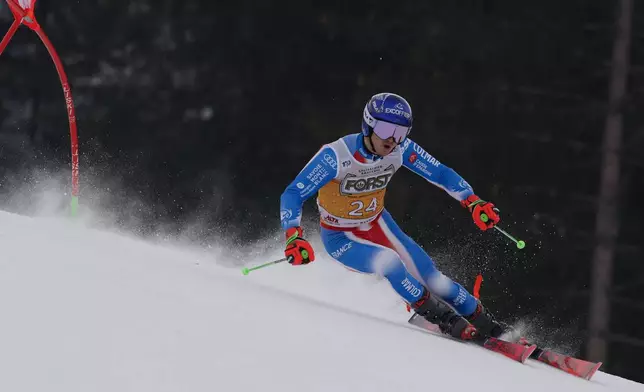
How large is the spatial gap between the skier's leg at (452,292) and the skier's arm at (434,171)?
443 mm

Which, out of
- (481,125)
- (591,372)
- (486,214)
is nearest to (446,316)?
(486,214)

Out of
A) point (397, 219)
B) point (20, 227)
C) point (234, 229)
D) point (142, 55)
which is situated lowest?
point (234, 229)

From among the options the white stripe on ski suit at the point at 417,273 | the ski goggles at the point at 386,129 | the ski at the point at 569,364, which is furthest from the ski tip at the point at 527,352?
the ski goggles at the point at 386,129

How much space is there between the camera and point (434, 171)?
507cm

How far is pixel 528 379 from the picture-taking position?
3668mm

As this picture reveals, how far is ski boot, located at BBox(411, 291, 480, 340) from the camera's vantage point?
179 inches

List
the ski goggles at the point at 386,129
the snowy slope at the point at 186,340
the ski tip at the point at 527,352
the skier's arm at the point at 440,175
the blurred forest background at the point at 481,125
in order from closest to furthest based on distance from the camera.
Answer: the snowy slope at the point at 186,340
the ski tip at the point at 527,352
the ski goggles at the point at 386,129
the skier's arm at the point at 440,175
the blurred forest background at the point at 481,125

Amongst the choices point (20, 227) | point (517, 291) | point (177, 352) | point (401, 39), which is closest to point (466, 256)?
point (517, 291)

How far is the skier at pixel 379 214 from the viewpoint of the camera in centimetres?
452

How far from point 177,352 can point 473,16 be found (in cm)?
797

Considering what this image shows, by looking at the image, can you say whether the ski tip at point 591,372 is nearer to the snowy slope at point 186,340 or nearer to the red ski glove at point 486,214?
the snowy slope at point 186,340

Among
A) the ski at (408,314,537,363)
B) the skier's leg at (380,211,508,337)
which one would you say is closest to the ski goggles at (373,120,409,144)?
the skier's leg at (380,211,508,337)

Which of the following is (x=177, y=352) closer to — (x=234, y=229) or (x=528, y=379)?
(x=528, y=379)

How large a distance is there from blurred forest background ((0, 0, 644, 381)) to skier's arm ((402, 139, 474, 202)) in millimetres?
4517
